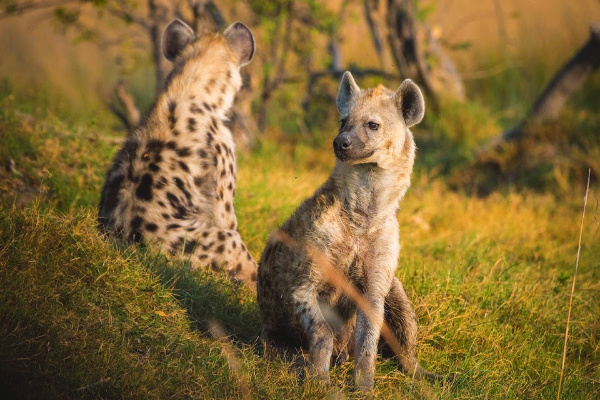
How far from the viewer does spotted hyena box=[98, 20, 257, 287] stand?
454cm

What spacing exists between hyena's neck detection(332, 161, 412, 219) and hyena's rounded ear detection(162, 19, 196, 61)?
2.32 metres

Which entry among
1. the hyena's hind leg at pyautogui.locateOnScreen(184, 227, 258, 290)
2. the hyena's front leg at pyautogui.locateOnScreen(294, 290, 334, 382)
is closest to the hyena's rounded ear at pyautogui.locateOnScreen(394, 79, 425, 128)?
the hyena's front leg at pyautogui.locateOnScreen(294, 290, 334, 382)

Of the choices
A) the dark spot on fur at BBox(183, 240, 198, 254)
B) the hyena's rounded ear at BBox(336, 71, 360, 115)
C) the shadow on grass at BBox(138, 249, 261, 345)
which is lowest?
the shadow on grass at BBox(138, 249, 261, 345)

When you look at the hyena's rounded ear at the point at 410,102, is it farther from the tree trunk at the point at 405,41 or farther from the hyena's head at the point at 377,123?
the tree trunk at the point at 405,41

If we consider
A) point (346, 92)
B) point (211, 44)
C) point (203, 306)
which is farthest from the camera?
point (211, 44)

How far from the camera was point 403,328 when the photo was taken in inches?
149

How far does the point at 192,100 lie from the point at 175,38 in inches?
27.9

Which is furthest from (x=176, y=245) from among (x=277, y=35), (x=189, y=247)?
(x=277, y=35)

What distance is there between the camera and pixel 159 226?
4551mm

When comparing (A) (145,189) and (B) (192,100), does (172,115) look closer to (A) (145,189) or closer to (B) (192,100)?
(B) (192,100)

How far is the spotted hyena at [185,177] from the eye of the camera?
14.9ft

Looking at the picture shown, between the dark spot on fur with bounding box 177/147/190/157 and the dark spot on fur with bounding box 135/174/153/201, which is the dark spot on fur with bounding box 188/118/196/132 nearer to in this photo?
the dark spot on fur with bounding box 177/147/190/157

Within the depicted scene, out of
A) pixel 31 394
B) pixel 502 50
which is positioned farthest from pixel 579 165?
pixel 31 394

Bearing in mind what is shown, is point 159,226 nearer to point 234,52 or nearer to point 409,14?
point 234,52
